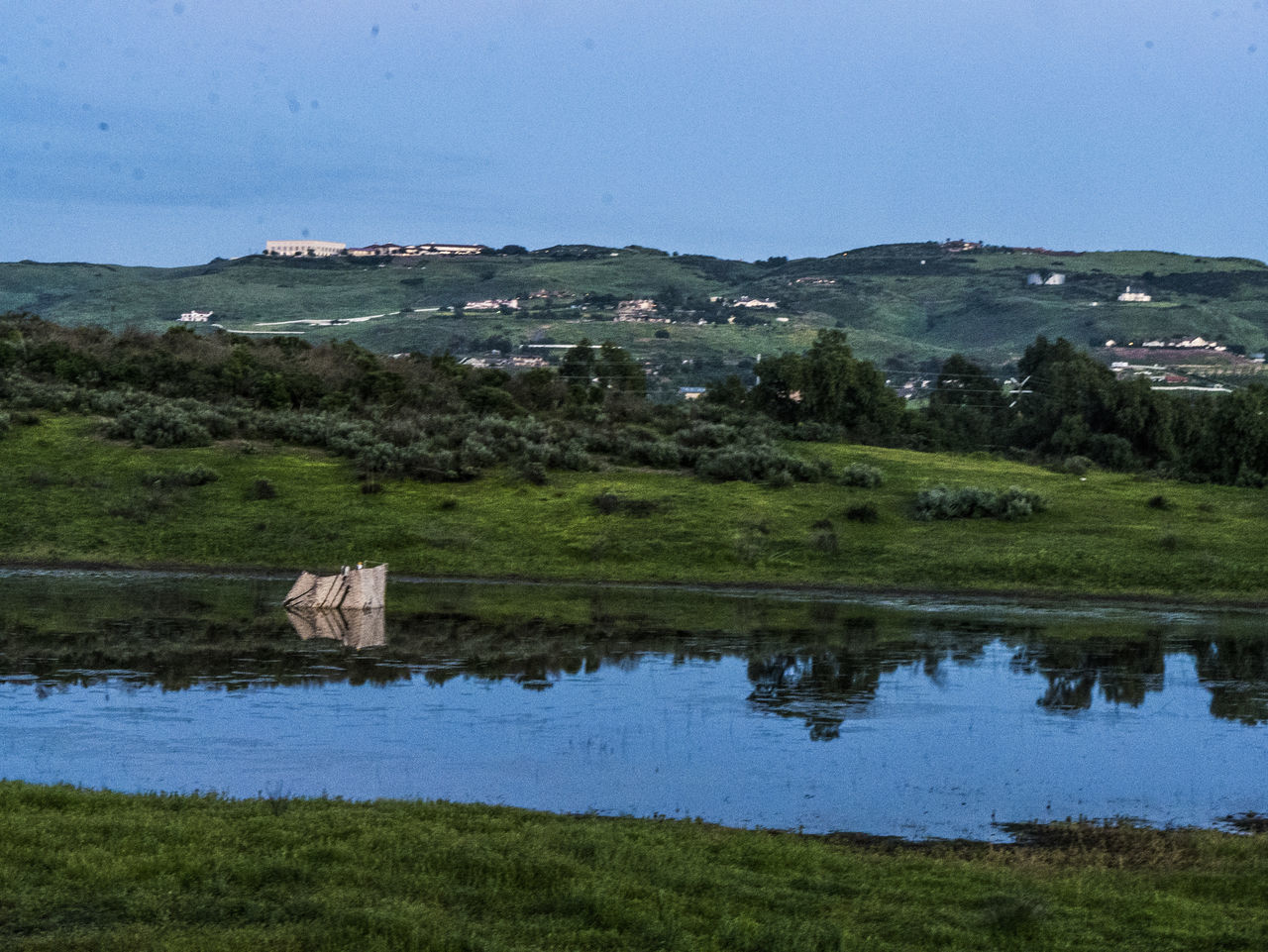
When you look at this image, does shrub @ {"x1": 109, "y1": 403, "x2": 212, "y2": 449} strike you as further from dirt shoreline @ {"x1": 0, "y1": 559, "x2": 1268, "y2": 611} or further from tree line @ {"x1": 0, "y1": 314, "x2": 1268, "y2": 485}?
dirt shoreline @ {"x1": 0, "y1": 559, "x2": 1268, "y2": 611}

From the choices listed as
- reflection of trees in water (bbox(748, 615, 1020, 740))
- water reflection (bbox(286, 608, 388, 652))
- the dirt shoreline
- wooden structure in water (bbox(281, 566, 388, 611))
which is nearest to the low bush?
the dirt shoreline

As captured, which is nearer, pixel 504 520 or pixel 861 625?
pixel 861 625

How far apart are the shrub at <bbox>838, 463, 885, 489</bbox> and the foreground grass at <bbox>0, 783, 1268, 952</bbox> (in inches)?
1701

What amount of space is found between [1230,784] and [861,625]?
17479mm

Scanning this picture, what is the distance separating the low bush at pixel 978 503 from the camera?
53.4m

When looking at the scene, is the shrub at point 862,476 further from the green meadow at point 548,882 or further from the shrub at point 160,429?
the green meadow at point 548,882

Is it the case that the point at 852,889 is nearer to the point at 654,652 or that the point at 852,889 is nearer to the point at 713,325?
the point at 654,652

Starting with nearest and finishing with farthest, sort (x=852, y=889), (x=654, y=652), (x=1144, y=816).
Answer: (x=852, y=889), (x=1144, y=816), (x=654, y=652)

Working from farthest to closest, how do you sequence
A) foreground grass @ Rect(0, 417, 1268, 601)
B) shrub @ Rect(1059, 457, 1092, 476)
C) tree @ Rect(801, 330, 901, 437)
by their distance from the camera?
tree @ Rect(801, 330, 901, 437), shrub @ Rect(1059, 457, 1092, 476), foreground grass @ Rect(0, 417, 1268, 601)

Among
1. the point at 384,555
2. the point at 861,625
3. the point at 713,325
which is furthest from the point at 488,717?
the point at 713,325

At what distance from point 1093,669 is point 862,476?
2717cm

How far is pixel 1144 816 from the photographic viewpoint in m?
18.4

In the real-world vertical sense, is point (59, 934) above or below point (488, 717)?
above

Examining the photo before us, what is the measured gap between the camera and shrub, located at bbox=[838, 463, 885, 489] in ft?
191
